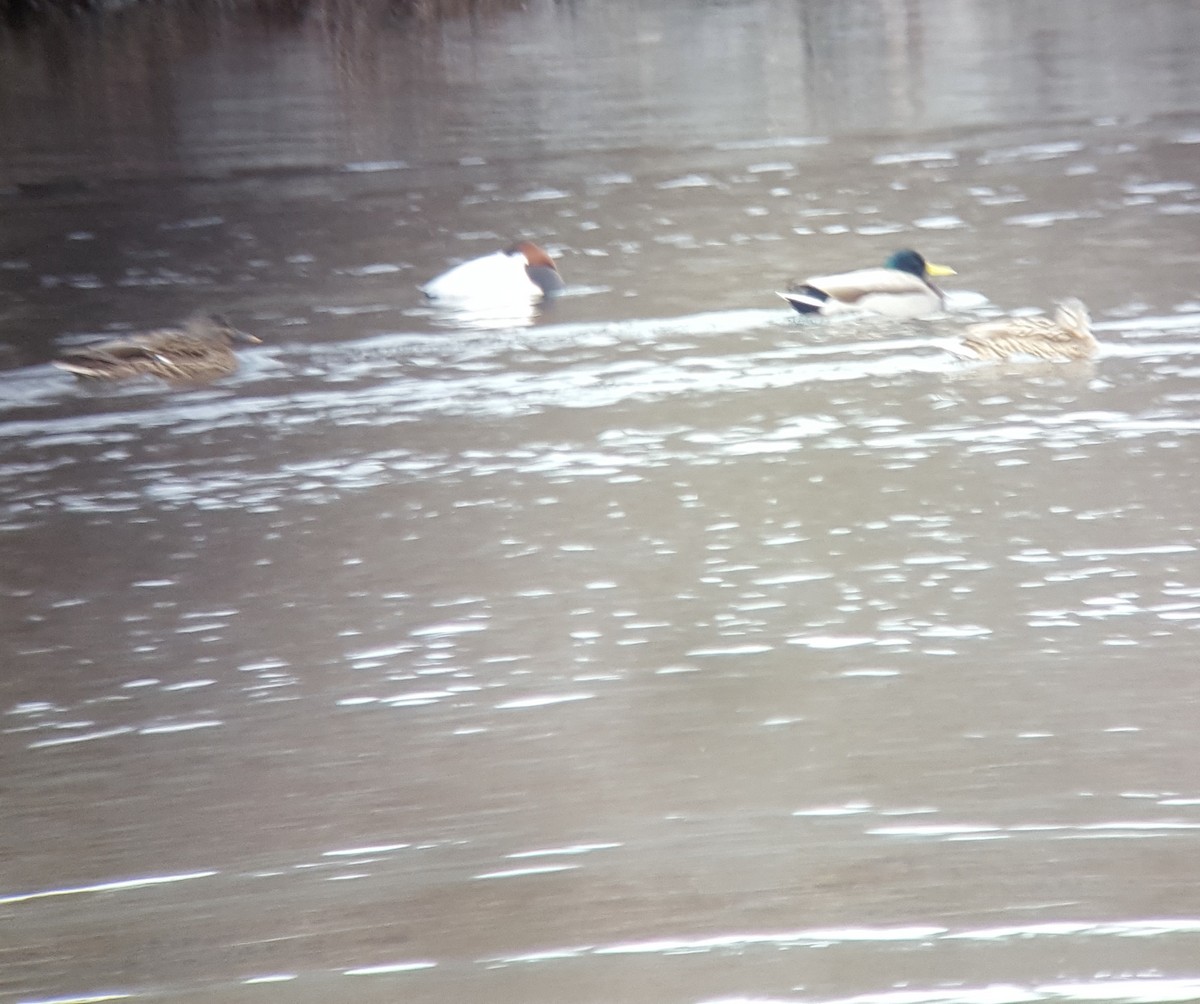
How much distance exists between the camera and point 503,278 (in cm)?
921

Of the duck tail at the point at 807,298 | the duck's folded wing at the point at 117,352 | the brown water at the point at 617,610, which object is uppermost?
the duck's folded wing at the point at 117,352

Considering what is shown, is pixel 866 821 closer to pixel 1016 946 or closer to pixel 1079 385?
pixel 1016 946

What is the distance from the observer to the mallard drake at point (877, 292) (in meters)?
8.41

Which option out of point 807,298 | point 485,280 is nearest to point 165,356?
point 485,280

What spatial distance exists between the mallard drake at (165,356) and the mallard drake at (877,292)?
2.58 m

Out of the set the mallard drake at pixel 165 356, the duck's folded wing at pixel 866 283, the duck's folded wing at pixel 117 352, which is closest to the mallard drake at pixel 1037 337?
the duck's folded wing at pixel 866 283

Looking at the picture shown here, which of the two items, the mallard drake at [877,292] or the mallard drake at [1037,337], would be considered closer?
the mallard drake at [1037,337]

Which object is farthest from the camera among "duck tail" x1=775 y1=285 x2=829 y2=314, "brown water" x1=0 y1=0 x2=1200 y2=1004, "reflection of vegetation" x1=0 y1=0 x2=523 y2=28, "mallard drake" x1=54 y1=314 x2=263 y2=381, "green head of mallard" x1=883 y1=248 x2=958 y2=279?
"reflection of vegetation" x1=0 y1=0 x2=523 y2=28

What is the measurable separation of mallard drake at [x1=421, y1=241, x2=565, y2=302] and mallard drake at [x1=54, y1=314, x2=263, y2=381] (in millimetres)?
1387

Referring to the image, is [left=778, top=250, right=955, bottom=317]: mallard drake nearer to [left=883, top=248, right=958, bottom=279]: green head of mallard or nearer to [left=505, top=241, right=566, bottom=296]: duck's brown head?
[left=883, top=248, right=958, bottom=279]: green head of mallard

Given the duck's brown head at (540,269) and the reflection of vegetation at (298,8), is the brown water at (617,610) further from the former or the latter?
the reflection of vegetation at (298,8)

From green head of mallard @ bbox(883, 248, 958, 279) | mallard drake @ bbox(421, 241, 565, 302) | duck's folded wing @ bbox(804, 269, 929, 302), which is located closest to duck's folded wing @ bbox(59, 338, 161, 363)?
mallard drake @ bbox(421, 241, 565, 302)

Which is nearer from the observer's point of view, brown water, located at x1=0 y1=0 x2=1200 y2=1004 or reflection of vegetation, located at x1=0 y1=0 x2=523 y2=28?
brown water, located at x1=0 y1=0 x2=1200 y2=1004

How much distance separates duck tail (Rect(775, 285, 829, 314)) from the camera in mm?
8383
